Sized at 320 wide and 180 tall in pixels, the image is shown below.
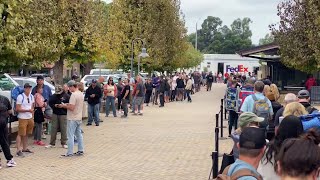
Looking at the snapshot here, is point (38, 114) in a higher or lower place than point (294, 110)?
lower

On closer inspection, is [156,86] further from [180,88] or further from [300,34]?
[300,34]

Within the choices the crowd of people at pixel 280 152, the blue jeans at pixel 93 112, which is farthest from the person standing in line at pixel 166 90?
the crowd of people at pixel 280 152

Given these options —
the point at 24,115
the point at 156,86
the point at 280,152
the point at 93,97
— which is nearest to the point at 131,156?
the point at 24,115

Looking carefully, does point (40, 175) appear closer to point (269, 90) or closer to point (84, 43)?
point (269, 90)

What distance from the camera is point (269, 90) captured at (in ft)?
34.1

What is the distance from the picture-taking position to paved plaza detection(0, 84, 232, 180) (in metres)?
10.8

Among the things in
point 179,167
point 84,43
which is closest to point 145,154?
point 179,167

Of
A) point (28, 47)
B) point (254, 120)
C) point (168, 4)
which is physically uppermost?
point (168, 4)

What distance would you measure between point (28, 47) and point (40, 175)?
481 cm

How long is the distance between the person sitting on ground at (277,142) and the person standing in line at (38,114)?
9.45m

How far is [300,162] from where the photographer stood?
3.27 meters

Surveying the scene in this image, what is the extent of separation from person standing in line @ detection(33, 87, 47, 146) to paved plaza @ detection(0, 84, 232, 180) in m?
0.44

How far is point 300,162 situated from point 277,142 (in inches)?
85.1

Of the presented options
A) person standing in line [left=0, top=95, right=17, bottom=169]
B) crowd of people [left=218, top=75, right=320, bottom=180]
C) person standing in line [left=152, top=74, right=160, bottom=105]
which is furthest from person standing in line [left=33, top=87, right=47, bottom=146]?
person standing in line [left=152, top=74, right=160, bottom=105]
